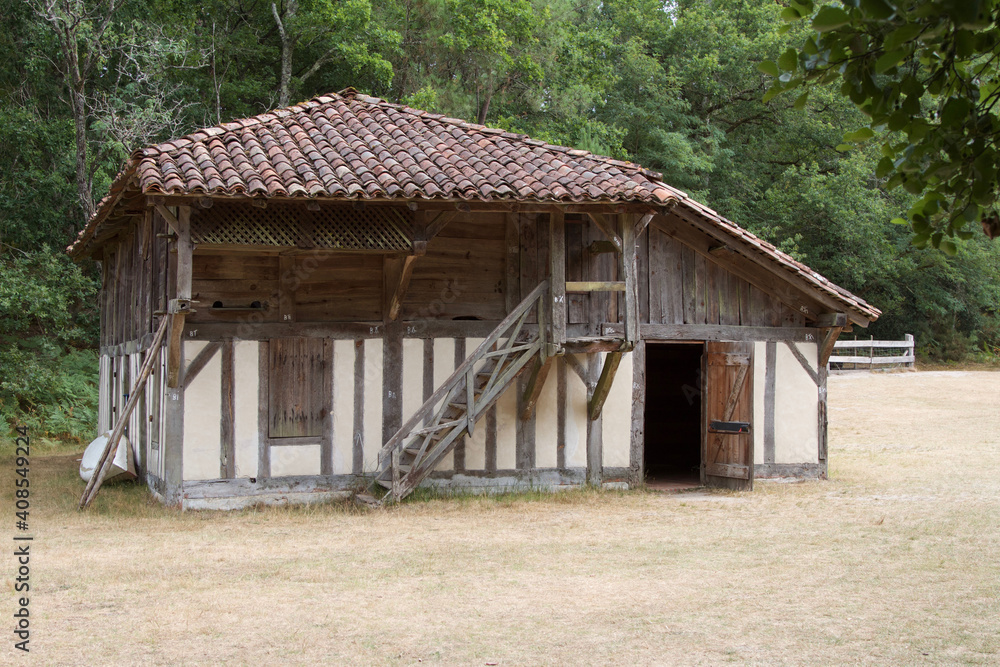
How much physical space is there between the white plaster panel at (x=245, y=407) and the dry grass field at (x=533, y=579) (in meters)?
0.75

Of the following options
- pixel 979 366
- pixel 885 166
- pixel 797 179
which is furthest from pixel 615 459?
pixel 979 366

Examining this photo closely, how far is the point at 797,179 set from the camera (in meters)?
33.4

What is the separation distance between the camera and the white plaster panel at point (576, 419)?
1283 cm

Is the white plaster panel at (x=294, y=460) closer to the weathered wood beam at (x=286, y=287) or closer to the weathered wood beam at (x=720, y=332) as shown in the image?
the weathered wood beam at (x=286, y=287)

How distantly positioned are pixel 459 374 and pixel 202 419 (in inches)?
A: 123

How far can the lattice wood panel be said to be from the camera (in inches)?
407

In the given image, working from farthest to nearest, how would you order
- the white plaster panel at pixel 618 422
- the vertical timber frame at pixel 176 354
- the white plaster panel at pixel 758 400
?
the white plaster panel at pixel 758 400
the white plaster panel at pixel 618 422
the vertical timber frame at pixel 176 354

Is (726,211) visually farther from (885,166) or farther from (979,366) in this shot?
(885,166)

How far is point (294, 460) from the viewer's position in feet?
38.4

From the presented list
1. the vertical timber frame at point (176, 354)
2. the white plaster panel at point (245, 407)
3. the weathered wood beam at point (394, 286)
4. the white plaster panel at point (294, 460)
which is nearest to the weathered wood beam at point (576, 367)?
the weathered wood beam at point (394, 286)

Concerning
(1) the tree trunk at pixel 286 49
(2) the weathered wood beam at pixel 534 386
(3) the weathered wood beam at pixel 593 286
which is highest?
(1) the tree trunk at pixel 286 49

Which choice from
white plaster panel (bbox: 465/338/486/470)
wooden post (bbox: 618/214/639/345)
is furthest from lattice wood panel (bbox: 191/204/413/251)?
wooden post (bbox: 618/214/639/345)

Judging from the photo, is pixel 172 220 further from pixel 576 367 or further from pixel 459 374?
pixel 576 367

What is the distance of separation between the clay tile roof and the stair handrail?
4.72 feet
